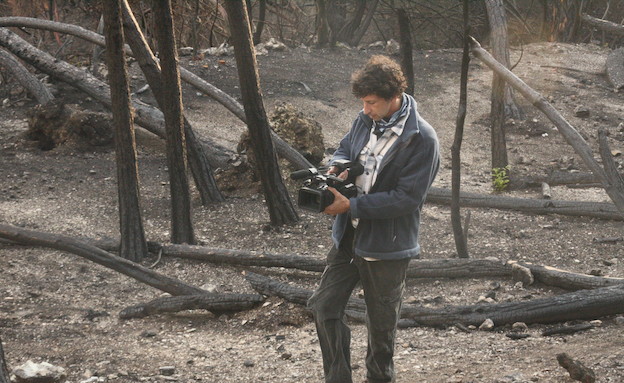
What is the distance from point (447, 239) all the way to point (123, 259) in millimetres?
3336

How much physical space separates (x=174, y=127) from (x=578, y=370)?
496cm

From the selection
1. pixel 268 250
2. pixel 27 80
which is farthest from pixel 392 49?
pixel 268 250

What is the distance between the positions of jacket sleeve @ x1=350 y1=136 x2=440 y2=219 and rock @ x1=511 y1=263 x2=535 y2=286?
10.0 ft

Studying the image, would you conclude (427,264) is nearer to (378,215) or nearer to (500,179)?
(378,215)

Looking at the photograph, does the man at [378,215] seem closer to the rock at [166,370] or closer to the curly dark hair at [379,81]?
the curly dark hair at [379,81]

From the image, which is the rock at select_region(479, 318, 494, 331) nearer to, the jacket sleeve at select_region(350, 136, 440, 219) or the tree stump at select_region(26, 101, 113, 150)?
the jacket sleeve at select_region(350, 136, 440, 219)

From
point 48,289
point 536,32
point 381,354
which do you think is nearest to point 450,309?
point 381,354

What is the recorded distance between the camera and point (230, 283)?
25.9 feet

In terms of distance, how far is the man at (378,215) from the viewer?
426 cm

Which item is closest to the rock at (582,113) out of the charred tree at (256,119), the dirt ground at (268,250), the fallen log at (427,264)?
the dirt ground at (268,250)

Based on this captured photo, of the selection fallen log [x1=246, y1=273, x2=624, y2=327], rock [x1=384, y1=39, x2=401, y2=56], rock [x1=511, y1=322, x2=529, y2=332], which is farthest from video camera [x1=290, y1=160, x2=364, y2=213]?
rock [x1=384, y1=39, x2=401, y2=56]

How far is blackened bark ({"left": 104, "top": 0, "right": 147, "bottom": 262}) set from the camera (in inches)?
309

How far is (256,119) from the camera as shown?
30.0 ft

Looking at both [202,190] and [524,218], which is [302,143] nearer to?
[202,190]
